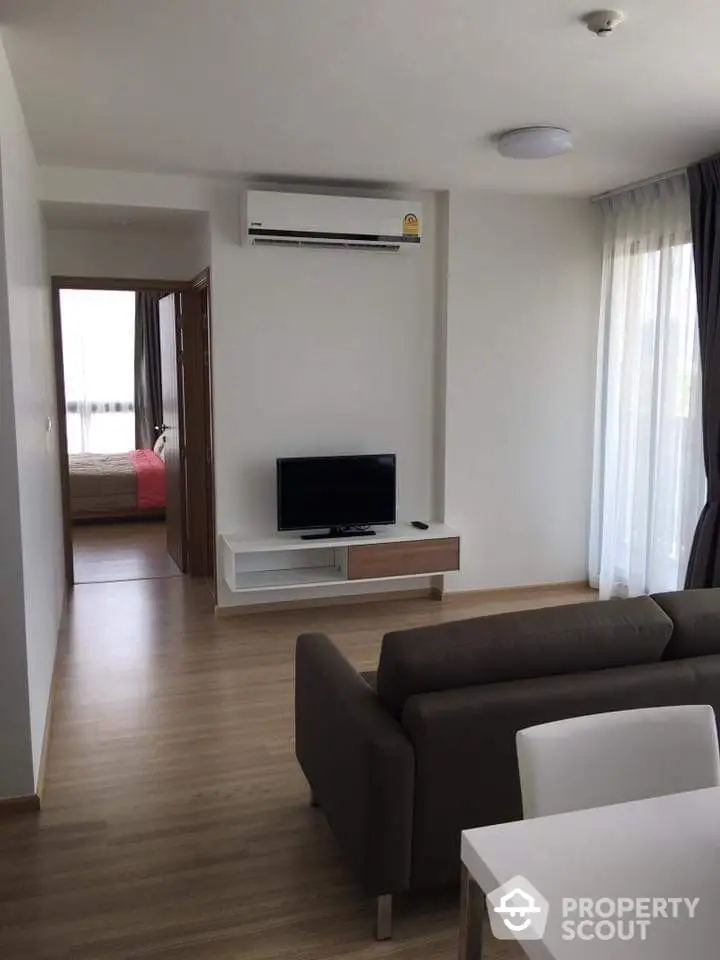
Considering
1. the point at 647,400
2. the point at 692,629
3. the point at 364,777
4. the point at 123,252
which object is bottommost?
the point at 364,777

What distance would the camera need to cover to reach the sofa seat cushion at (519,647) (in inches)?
86.6

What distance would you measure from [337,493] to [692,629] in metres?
2.92

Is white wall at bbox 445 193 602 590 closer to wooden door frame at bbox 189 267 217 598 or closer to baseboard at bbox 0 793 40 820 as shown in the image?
wooden door frame at bbox 189 267 217 598

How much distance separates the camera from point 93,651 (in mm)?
4500

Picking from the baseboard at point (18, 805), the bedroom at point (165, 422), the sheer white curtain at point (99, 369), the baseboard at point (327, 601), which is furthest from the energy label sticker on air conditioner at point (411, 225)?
the sheer white curtain at point (99, 369)

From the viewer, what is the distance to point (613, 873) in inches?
51.0

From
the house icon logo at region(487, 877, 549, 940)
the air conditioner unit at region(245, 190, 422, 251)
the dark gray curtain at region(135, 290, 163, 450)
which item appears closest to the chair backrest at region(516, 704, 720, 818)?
the house icon logo at region(487, 877, 549, 940)

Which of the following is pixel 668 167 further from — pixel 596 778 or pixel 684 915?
pixel 684 915

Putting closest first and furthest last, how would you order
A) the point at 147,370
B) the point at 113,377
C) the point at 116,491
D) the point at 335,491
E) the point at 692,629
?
the point at 692,629, the point at 335,491, the point at 116,491, the point at 147,370, the point at 113,377

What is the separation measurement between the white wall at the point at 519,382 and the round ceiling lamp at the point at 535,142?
4.01 feet

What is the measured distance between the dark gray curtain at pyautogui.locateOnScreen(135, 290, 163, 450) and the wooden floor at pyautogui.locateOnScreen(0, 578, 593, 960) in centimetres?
550

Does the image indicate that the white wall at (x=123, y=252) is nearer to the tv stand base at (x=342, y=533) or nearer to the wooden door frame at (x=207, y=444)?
the wooden door frame at (x=207, y=444)

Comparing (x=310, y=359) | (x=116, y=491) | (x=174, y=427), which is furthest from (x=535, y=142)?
(x=116, y=491)

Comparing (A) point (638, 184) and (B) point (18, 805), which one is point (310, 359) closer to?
(A) point (638, 184)
